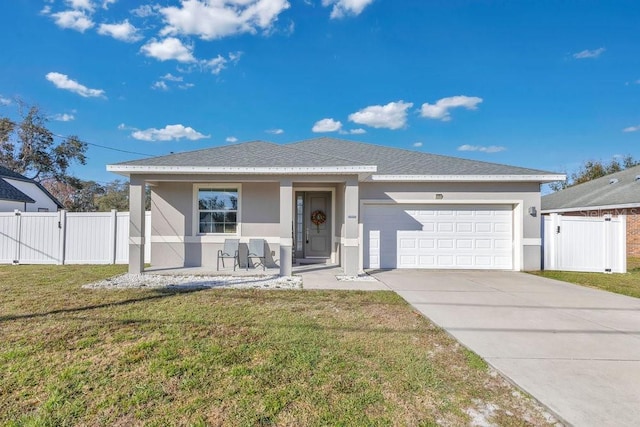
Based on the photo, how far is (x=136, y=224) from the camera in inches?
320

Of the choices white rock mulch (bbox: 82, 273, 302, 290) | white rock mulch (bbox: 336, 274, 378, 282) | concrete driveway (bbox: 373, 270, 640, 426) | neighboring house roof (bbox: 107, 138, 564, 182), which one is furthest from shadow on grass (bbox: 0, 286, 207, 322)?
concrete driveway (bbox: 373, 270, 640, 426)

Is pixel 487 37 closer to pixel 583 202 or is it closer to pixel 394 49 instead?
pixel 394 49

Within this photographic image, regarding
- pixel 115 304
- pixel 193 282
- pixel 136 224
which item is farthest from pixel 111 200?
pixel 115 304

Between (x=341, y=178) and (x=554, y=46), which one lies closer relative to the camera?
(x=341, y=178)

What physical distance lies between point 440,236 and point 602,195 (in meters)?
14.1

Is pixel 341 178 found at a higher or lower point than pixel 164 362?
higher

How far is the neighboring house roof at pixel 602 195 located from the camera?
51.3 ft

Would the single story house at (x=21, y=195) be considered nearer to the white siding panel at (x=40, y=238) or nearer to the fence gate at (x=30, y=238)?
the fence gate at (x=30, y=238)

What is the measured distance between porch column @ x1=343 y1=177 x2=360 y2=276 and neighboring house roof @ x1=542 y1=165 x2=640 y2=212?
49.0 ft

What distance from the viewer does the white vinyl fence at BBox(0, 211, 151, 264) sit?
33.5 ft

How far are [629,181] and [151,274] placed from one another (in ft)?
77.8

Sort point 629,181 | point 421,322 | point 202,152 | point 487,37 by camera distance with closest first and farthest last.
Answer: point 421,322 → point 202,152 → point 487,37 → point 629,181

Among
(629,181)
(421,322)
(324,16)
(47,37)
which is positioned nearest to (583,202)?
(629,181)

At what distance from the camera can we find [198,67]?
49.8 feet
